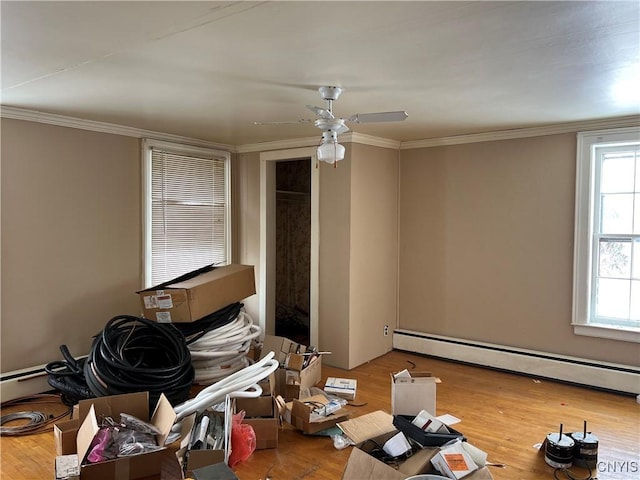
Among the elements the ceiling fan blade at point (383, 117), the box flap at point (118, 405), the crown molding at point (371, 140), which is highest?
the crown molding at point (371, 140)

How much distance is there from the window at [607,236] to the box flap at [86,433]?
4.14 metres

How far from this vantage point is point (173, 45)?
245cm

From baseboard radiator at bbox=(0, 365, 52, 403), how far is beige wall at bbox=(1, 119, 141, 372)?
6 centimetres

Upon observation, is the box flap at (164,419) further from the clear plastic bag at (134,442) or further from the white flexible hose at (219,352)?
the white flexible hose at (219,352)

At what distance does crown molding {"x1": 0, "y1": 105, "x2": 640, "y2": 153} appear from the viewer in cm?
421

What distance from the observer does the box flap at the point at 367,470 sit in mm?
2574

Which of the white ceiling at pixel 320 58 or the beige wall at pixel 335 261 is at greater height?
the white ceiling at pixel 320 58

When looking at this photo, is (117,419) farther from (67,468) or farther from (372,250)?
(372,250)

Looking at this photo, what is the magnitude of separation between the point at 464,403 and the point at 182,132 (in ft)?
12.4

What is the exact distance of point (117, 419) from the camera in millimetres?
3107

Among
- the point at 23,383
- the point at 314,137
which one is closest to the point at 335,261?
the point at 314,137

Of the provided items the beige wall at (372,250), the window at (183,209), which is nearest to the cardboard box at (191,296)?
the window at (183,209)

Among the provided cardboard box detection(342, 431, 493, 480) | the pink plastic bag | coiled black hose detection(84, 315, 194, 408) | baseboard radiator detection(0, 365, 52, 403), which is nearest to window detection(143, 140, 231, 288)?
coiled black hose detection(84, 315, 194, 408)

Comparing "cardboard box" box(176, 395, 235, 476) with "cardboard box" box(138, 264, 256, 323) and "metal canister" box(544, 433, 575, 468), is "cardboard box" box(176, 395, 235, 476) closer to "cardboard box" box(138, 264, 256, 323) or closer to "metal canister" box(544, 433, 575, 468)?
"cardboard box" box(138, 264, 256, 323)
